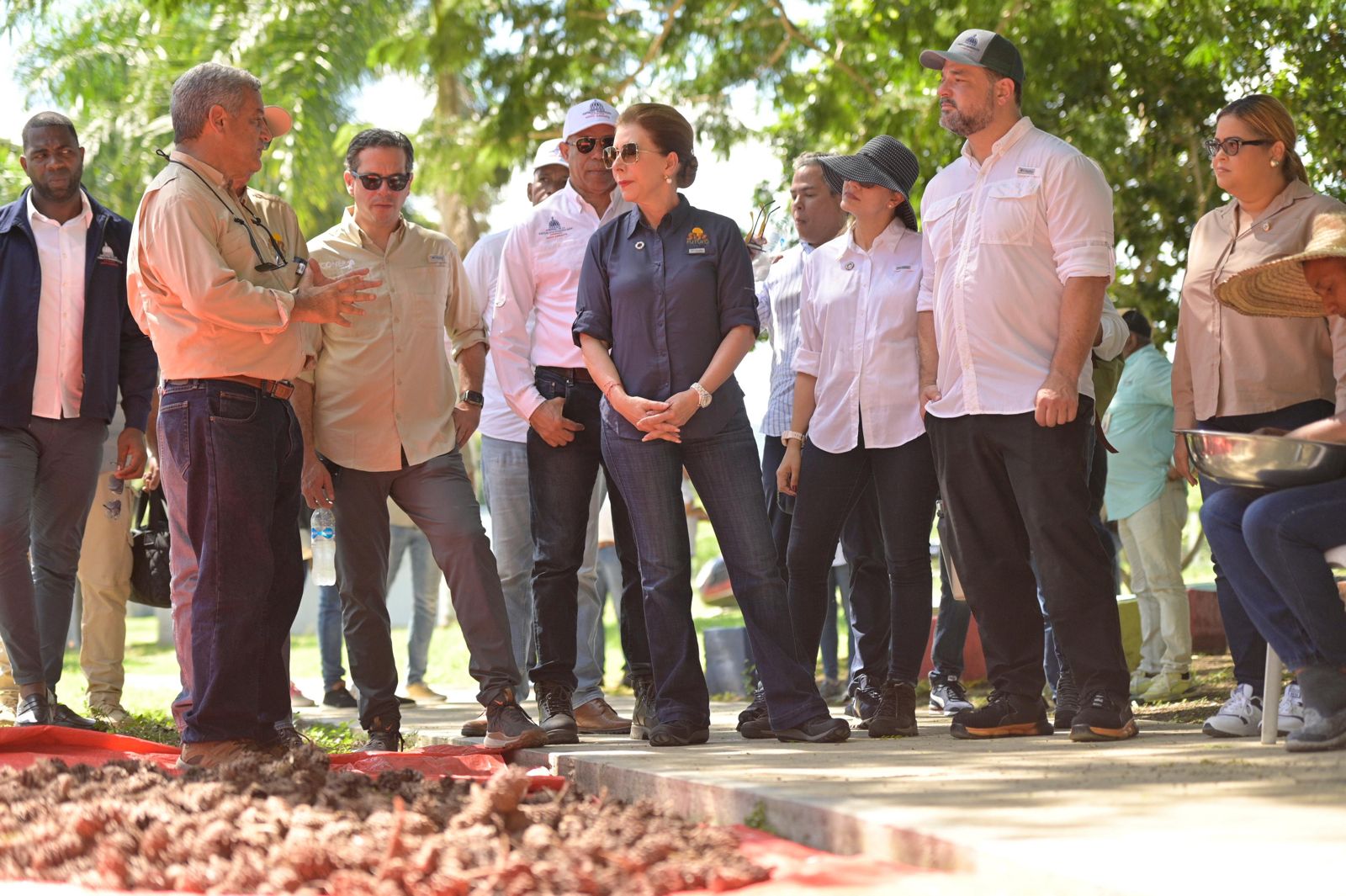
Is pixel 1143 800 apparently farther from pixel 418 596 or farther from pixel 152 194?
pixel 418 596

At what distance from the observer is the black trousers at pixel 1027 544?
210 inches

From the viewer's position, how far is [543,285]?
655cm

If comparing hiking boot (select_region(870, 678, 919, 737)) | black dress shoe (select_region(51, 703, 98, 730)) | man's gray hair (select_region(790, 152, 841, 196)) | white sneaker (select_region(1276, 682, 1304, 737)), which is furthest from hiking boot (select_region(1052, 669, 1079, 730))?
black dress shoe (select_region(51, 703, 98, 730))

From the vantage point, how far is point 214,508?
16.8 feet

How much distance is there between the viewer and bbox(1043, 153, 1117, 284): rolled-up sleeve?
17.5ft

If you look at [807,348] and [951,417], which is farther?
[807,348]

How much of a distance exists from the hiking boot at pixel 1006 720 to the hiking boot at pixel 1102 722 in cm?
32

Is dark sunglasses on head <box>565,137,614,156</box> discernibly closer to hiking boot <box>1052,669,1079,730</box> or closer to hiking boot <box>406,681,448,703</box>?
hiking boot <box>1052,669,1079,730</box>

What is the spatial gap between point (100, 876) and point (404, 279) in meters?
3.08

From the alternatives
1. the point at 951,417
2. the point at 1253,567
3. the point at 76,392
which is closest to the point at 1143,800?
the point at 1253,567

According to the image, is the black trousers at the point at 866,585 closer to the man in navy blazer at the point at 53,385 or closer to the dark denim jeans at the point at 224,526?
the dark denim jeans at the point at 224,526

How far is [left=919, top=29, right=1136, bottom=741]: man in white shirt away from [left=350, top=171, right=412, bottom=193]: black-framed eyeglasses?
2.11 metres

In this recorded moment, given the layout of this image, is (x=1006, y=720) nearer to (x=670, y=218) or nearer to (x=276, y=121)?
(x=670, y=218)

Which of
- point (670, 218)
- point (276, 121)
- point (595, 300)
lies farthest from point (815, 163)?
point (276, 121)
